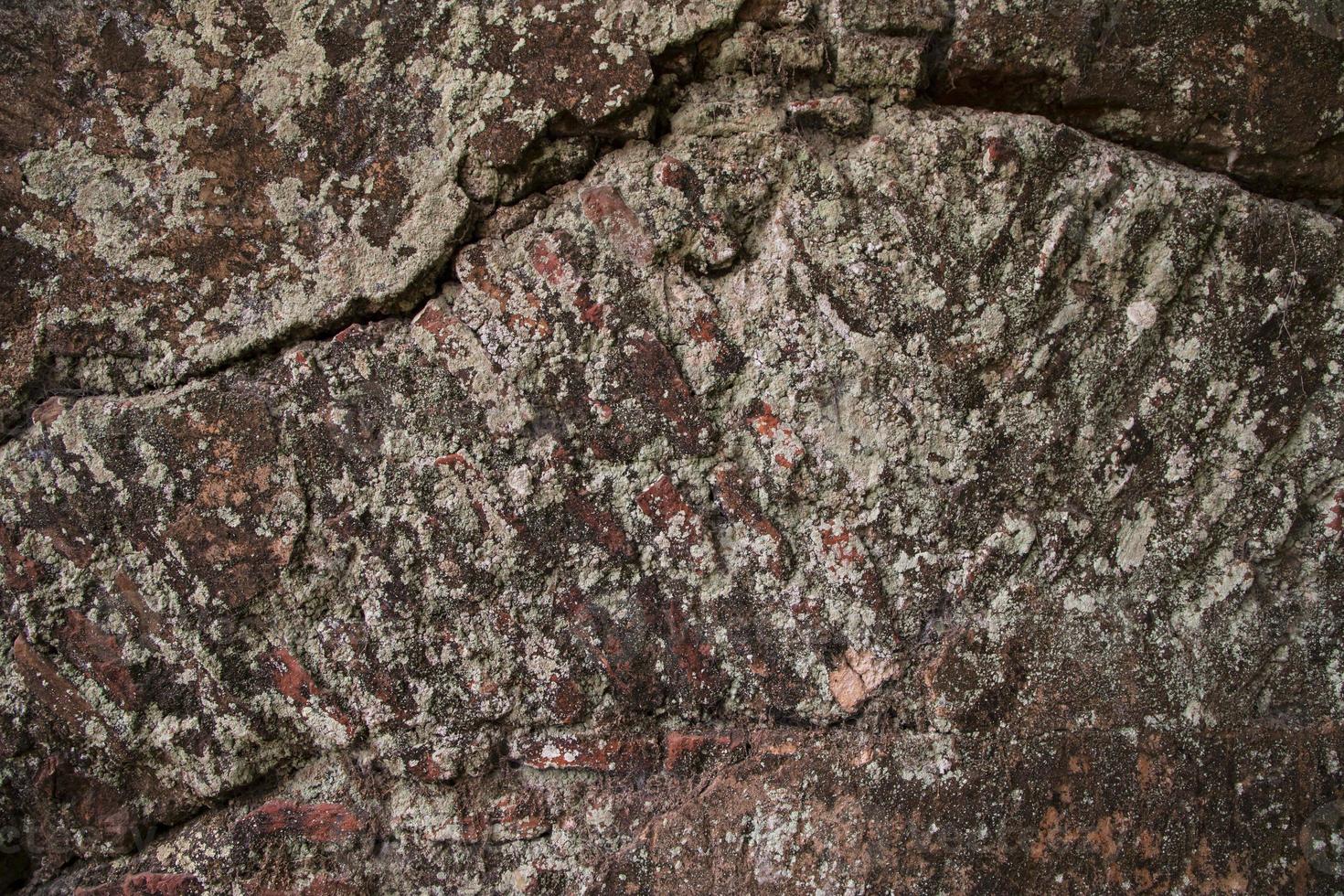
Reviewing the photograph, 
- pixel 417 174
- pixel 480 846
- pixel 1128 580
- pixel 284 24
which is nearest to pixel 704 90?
pixel 417 174

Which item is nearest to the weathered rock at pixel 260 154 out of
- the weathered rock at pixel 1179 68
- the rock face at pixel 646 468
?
the rock face at pixel 646 468

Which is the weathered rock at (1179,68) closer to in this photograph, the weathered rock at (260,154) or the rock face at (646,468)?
the rock face at (646,468)

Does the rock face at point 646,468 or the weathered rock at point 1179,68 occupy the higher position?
the weathered rock at point 1179,68

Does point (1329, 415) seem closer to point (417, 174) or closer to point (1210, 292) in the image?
point (1210, 292)

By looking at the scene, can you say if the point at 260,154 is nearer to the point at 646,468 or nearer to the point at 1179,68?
the point at 646,468

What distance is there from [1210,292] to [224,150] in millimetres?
1792

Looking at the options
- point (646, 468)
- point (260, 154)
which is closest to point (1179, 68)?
point (646, 468)

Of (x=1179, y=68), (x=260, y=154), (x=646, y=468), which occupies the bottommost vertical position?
(x=646, y=468)

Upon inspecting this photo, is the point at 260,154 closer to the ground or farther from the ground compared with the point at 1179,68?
closer to the ground

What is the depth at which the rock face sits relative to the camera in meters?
1.55

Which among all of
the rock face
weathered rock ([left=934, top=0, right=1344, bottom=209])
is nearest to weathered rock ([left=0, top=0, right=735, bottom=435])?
the rock face

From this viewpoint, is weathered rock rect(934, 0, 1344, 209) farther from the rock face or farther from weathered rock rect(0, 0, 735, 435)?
weathered rock rect(0, 0, 735, 435)

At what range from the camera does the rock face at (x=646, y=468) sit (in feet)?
5.09

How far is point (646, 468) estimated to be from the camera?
1567 mm
